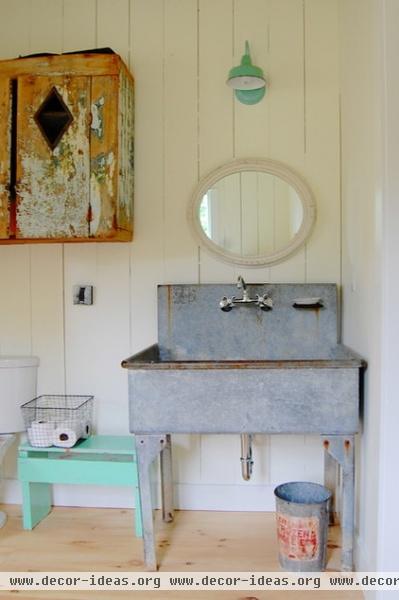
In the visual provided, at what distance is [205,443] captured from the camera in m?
2.52

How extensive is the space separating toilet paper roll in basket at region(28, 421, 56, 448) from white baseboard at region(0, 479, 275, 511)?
38 cm

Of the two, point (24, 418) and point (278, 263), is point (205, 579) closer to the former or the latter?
point (24, 418)

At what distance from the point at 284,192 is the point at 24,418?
64.4 inches

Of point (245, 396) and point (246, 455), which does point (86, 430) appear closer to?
point (246, 455)

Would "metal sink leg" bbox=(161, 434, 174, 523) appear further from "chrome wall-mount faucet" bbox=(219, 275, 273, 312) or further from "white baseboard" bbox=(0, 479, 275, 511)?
"chrome wall-mount faucet" bbox=(219, 275, 273, 312)

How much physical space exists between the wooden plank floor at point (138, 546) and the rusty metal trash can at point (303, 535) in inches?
3.2

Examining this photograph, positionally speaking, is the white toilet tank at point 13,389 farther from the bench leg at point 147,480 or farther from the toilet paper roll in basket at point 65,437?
the bench leg at point 147,480

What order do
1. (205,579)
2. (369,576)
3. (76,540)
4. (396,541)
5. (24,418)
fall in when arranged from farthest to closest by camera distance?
(24,418) → (76,540) → (205,579) → (369,576) → (396,541)

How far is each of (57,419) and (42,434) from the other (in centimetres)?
14

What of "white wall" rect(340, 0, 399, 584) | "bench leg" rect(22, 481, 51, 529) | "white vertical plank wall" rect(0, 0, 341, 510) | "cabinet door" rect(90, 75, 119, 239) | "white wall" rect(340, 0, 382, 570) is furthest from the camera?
"white vertical plank wall" rect(0, 0, 341, 510)

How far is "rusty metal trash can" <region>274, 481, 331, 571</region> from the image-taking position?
1.96 meters

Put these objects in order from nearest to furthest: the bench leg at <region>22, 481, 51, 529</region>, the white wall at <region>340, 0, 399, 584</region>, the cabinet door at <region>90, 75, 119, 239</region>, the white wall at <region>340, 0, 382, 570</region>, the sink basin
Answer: the white wall at <region>340, 0, 399, 584</region> < the white wall at <region>340, 0, 382, 570</region> < the sink basin < the cabinet door at <region>90, 75, 119, 239</region> < the bench leg at <region>22, 481, 51, 529</region>

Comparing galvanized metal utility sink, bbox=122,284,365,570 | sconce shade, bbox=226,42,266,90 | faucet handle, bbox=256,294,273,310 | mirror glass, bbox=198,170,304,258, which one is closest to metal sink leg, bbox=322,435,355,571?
galvanized metal utility sink, bbox=122,284,365,570

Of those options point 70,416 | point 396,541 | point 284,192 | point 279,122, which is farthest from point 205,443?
point 279,122
